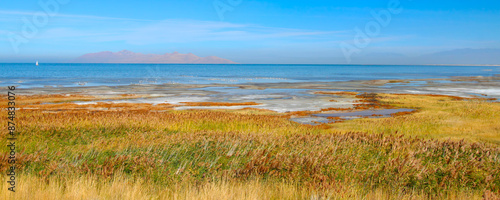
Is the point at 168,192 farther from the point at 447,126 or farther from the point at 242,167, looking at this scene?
the point at 447,126

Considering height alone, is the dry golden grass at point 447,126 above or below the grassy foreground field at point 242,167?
below

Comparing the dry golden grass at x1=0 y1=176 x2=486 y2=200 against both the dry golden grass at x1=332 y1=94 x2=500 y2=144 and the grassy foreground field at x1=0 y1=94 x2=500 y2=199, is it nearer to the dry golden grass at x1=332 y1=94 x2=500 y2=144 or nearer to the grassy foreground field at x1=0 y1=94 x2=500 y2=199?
the grassy foreground field at x1=0 y1=94 x2=500 y2=199

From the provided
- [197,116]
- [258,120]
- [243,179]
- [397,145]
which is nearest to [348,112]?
[258,120]

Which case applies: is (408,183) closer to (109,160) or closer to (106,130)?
(109,160)

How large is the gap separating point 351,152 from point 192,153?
16.4 feet

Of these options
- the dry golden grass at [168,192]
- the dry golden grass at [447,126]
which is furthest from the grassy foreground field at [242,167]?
the dry golden grass at [447,126]

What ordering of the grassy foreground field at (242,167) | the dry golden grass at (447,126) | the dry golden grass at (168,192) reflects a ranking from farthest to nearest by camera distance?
1. the dry golden grass at (447,126)
2. the grassy foreground field at (242,167)
3. the dry golden grass at (168,192)

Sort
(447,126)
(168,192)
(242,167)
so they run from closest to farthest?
(168,192) < (242,167) < (447,126)

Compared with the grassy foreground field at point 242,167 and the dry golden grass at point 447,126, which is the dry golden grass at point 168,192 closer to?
the grassy foreground field at point 242,167

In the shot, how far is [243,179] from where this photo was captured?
9.12 metres

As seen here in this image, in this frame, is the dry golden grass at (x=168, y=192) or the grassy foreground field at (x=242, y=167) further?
the grassy foreground field at (x=242, y=167)

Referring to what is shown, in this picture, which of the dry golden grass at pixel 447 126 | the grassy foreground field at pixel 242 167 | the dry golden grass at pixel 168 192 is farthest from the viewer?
the dry golden grass at pixel 447 126

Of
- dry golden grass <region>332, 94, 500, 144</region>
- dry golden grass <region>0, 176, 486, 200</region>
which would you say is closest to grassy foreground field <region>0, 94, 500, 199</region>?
dry golden grass <region>0, 176, 486, 200</region>

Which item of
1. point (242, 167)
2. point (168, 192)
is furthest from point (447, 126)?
point (168, 192)
